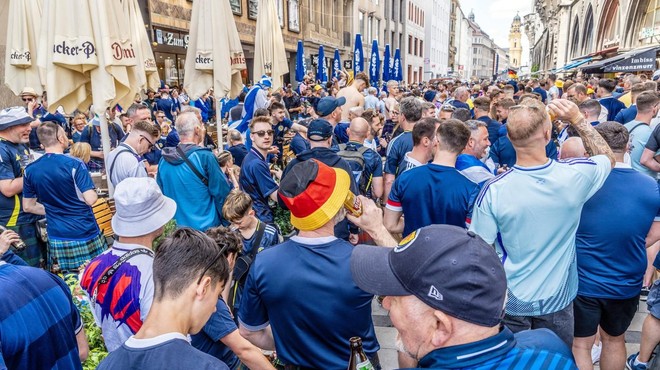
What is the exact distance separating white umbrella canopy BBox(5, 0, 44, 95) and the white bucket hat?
5044 millimetres

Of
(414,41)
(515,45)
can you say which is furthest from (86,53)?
(515,45)

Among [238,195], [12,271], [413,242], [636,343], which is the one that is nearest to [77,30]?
[238,195]

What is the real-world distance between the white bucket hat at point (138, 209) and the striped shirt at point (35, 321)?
40cm

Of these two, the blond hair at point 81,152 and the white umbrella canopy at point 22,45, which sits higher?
the white umbrella canopy at point 22,45

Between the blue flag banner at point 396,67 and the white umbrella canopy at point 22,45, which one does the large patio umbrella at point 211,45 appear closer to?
the white umbrella canopy at point 22,45

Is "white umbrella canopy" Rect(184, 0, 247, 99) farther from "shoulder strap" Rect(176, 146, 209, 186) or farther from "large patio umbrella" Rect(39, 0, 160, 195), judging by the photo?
"shoulder strap" Rect(176, 146, 209, 186)

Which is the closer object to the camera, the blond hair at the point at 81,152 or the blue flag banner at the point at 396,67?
the blond hair at the point at 81,152

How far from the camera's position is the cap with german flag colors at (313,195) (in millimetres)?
2295

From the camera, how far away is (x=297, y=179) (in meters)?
2.37

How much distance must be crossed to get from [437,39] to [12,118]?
248 feet

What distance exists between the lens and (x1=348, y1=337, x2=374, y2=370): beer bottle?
1.89 metres

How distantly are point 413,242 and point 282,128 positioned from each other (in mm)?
6799

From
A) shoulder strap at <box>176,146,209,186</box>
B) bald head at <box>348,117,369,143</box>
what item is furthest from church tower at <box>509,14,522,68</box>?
shoulder strap at <box>176,146,209,186</box>

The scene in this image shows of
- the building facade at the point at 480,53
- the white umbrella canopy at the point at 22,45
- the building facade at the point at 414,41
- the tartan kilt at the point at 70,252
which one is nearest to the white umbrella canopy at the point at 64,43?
the tartan kilt at the point at 70,252
